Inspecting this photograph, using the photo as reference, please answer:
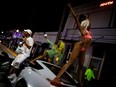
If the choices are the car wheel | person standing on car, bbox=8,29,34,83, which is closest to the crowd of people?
person standing on car, bbox=8,29,34,83

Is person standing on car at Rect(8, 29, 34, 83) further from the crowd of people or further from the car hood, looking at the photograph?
the car hood

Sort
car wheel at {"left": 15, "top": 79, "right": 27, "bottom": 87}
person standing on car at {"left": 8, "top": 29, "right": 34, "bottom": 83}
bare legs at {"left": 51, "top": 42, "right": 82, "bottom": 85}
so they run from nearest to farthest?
1. bare legs at {"left": 51, "top": 42, "right": 82, "bottom": 85}
2. car wheel at {"left": 15, "top": 79, "right": 27, "bottom": 87}
3. person standing on car at {"left": 8, "top": 29, "right": 34, "bottom": 83}

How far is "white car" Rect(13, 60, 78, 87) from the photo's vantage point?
5.08 m

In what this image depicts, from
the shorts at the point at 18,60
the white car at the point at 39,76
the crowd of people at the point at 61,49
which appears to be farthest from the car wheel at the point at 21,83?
the shorts at the point at 18,60

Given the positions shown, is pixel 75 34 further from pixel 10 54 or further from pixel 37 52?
pixel 10 54

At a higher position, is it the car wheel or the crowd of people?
the crowd of people

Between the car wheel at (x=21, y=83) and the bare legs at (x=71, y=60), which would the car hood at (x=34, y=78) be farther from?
the bare legs at (x=71, y=60)

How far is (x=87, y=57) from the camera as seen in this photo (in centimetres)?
1912

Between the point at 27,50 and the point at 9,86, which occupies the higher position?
the point at 27,50

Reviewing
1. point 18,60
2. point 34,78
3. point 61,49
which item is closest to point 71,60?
point 34,78

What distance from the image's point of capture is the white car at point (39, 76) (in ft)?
16.7

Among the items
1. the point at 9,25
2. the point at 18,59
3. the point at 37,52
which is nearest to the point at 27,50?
the point at 18,59

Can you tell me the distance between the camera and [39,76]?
207 inches

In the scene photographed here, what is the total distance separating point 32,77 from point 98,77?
39.4 ft
